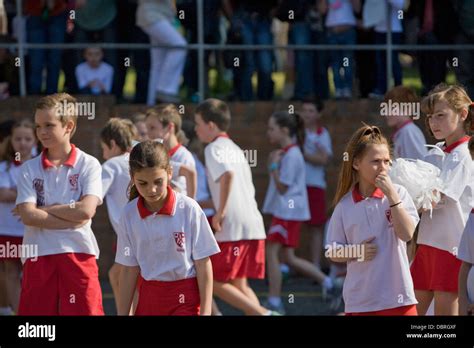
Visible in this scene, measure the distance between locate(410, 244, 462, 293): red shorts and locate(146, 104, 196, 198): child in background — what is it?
2.12 metres

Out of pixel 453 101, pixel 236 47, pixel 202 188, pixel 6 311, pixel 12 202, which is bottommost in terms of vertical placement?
pixel 6 311

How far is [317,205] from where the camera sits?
12039 mm

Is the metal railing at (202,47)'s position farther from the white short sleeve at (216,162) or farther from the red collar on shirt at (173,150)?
the red collar on shirt at (173,150)

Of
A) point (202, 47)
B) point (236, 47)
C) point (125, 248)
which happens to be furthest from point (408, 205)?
point (202, 47)

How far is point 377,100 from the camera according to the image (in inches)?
492

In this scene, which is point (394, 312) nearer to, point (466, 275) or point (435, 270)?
point (466, 275)

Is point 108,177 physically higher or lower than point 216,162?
lower

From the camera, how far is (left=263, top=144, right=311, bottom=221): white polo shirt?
11.0 metres

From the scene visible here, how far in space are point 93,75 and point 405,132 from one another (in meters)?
4.03

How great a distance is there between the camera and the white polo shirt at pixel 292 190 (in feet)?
36.0

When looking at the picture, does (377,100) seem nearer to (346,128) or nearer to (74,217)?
(346,128)

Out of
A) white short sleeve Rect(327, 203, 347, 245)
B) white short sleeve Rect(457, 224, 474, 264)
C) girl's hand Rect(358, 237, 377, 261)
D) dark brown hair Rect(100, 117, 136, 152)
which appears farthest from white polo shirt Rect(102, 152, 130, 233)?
white short sleeve Rect(457, 224, 474, 264)
